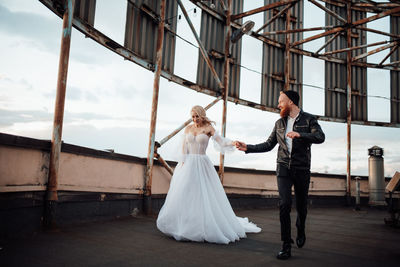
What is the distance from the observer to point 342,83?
12727 mm

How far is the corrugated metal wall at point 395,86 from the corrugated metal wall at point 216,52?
7014 mm

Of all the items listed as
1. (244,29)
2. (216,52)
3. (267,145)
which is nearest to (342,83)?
(216,52)

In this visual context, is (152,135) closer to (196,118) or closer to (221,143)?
(196,118)

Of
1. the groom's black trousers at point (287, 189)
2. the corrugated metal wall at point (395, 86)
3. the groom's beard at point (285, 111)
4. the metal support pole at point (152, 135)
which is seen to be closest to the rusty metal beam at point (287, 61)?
the corrugated metal wall at point (395, 86)

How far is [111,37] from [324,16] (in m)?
10.1

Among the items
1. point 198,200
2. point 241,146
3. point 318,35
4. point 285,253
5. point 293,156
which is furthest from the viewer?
point 318,35

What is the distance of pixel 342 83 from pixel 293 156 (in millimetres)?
10335

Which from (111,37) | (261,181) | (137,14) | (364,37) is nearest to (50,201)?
(111,37)

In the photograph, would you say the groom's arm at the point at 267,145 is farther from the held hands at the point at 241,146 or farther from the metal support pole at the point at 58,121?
the metal support pole at the point at 58,121

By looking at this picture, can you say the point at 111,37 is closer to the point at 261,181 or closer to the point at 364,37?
the point at 261,181

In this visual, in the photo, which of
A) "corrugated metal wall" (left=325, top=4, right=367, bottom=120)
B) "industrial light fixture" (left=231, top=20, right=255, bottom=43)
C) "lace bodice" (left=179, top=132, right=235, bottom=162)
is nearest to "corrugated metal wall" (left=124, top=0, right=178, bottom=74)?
"industrial light fixture" (left=231, top=20, right=255, bottom=43)

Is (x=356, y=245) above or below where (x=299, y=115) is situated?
below

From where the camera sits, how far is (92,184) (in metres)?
5.29

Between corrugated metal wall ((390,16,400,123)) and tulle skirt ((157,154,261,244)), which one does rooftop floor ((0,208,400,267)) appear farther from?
corrugated metal wall ((390,16,400,123))
